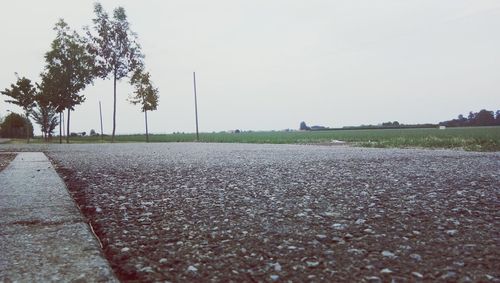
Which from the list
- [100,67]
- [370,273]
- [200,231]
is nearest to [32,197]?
[200,231]

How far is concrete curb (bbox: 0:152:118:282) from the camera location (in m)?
1.62

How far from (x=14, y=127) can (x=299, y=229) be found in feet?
259

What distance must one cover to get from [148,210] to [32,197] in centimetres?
110

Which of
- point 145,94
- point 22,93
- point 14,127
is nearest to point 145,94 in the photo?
point 145,94

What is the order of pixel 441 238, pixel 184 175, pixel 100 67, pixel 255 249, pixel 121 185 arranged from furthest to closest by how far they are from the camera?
pixel 100 67, pixel 184 175, pixel 121 185, pixel 441 238, pixel 255 249

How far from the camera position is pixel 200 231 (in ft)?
7.90

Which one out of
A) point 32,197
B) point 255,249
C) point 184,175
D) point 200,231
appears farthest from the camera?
point 184,175

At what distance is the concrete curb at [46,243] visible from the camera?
1620mm

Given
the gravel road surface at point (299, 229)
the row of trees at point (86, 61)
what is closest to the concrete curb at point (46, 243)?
the gravel road surface at point (299, 229)

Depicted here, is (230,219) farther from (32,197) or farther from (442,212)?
(32,197)

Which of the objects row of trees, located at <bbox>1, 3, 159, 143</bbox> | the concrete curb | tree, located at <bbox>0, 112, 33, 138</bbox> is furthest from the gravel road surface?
tree, located at <bbox>0, 112, 33, 138</bbox>

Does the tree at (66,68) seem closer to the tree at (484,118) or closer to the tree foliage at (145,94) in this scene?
the tree foliage at (145,94)

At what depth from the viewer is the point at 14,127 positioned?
227 ft

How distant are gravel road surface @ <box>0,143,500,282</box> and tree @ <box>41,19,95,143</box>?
110 feet
